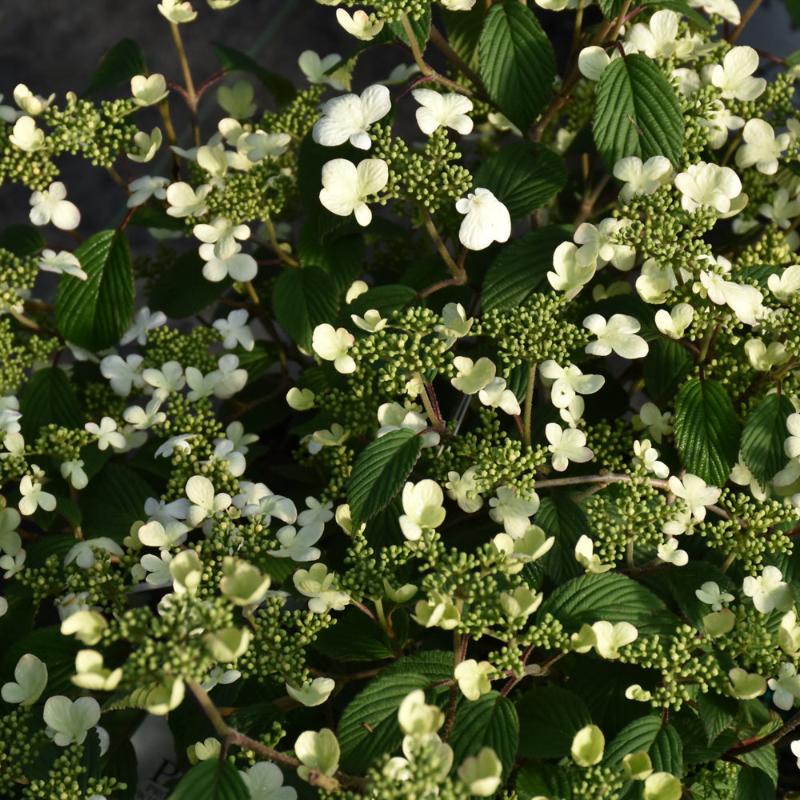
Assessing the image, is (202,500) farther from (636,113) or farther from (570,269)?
(636,113)

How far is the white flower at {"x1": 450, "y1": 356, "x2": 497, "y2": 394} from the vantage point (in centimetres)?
84

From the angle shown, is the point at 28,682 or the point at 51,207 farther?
the point at 51,207

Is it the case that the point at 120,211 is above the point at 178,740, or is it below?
below

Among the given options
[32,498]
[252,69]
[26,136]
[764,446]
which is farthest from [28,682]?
[252,69]

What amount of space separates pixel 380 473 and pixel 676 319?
11.5 inches

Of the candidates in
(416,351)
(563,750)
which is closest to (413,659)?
(563,750)

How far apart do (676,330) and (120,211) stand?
4.80 ft

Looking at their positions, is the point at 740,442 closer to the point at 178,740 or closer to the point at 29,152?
the point at 178,740

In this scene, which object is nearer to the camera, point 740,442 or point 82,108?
point 740,442

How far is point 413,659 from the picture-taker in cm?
82

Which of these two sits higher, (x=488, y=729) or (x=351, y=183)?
(x=351, y=183)

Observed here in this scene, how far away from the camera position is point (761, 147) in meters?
A: 1.05

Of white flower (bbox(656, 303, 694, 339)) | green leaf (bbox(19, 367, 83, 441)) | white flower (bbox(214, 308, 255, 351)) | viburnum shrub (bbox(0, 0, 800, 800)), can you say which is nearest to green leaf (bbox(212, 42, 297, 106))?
viburnum shrub (bbox(0, 0, 800, 800))

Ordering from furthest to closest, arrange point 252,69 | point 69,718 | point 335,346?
point 252,69 < point 335,346 < point 69,718
